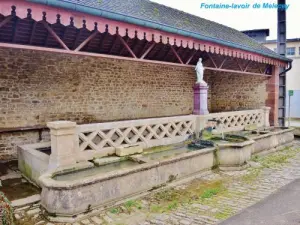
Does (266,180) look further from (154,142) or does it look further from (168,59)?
(168,59)

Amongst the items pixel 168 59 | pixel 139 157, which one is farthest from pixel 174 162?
pixel 168 59

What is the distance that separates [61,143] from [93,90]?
534 cm

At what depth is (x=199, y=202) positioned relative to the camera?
15.8 ft

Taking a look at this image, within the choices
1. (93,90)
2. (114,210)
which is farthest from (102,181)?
(93,90)

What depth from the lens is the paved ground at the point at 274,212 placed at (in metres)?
4.01

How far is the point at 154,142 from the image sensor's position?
706 cm

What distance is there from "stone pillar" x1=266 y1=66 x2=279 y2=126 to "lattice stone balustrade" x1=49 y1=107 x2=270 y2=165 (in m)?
2.10

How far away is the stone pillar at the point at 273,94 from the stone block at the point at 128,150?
27.5 ft

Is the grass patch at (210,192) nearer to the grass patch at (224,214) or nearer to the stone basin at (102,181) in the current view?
the grass patch at (224,214)

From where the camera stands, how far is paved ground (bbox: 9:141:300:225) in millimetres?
4137

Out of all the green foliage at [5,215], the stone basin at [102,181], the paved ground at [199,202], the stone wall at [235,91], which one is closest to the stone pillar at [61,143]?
the stone basin at [102,181]

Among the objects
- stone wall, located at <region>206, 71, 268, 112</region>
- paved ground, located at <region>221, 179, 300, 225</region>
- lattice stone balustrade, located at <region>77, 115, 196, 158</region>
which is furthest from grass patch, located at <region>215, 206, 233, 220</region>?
stone wall, located at <region>206, 71, 268, 112</region>

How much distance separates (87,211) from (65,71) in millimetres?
6164

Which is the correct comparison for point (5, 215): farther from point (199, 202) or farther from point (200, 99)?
point (200, 99)
